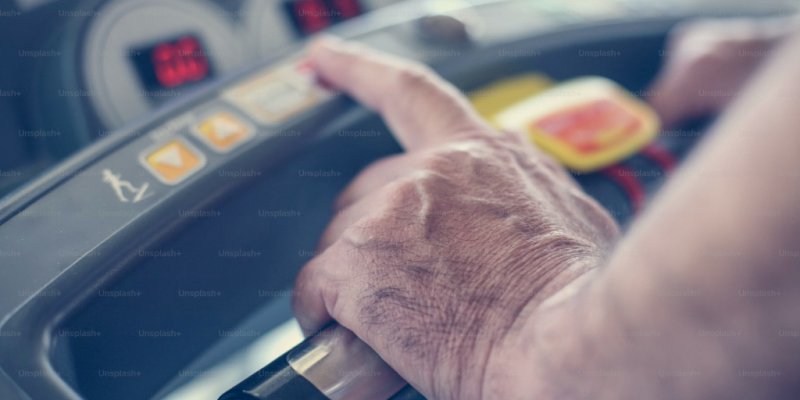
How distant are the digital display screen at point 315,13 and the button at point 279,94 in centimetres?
13

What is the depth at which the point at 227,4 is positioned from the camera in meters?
0.77

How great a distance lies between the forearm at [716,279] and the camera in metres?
0.30

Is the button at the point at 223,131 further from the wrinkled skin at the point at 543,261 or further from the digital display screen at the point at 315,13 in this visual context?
the digital display screen at the point at 315,13

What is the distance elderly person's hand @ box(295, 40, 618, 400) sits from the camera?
Result: 47cm

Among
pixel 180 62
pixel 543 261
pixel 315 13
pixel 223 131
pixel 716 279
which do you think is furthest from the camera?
pixel 315 13

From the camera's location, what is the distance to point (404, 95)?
2.10ft

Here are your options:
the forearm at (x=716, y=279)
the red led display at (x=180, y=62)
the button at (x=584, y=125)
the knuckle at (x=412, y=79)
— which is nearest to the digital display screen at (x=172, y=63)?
the red led display at (x=180, y=62)

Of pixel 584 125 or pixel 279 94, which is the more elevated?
pixel 279 94

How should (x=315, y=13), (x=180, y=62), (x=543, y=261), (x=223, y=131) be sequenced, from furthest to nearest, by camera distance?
(x=315, y=13) → (x=180, y=62) → (x=223, y=131) → (x=543, y=261)

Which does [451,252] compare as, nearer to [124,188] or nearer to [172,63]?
[124,188]

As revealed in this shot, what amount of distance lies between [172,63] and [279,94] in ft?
0.43

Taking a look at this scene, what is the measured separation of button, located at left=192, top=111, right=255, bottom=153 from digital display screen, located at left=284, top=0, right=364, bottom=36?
24cm

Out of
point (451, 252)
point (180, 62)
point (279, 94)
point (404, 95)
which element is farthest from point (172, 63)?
point (451, 252)

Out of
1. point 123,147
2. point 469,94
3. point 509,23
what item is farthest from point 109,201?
point 509,23
